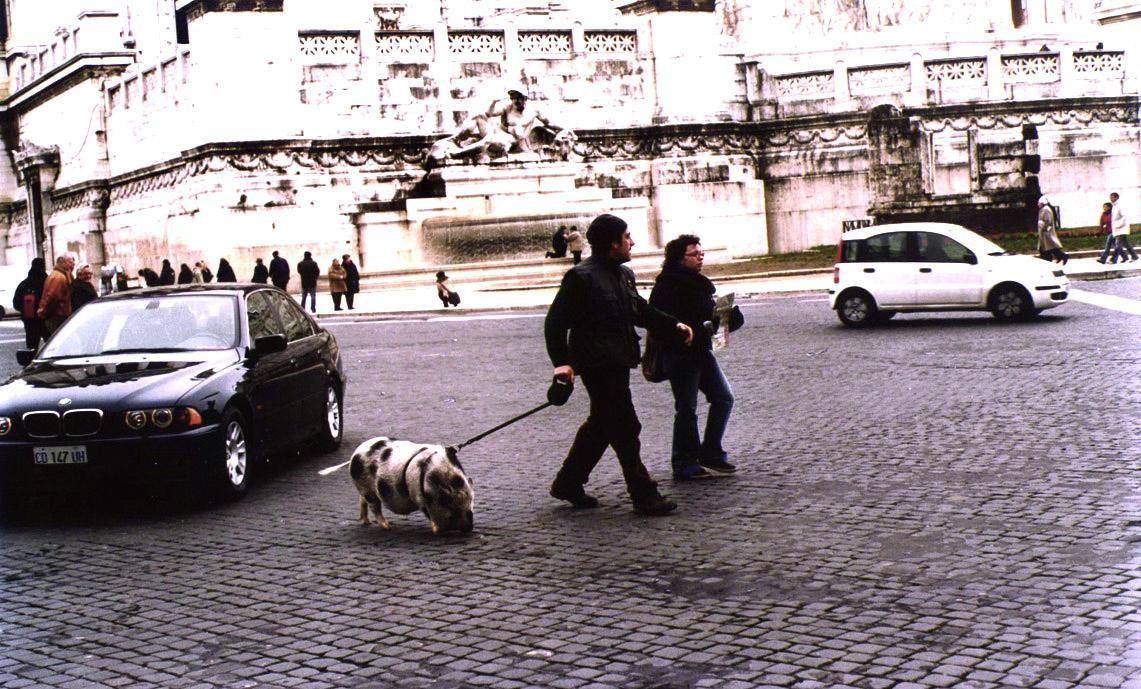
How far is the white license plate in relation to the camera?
32.3 ft

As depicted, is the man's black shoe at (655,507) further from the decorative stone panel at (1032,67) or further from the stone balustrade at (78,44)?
the stone balustrade at (78,44)

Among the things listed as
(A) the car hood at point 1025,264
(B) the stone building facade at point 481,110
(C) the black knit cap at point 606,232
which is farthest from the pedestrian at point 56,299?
(B) the stone building facade at point 481,110

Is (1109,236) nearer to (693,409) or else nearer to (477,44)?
(477,44)

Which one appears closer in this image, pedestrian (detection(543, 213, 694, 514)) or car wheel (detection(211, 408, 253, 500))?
pedestrian (detection(543, 213, 694, 514))

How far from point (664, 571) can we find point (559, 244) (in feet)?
91.1

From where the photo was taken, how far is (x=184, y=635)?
714 cm

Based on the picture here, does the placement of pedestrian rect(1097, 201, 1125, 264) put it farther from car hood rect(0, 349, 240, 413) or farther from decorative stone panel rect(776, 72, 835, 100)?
car hood rect(0, 349, 240, 413)

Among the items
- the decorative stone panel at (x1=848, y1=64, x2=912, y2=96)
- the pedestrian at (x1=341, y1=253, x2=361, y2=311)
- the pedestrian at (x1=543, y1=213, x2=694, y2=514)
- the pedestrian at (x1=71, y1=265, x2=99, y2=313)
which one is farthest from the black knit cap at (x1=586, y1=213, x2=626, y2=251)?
the decorative stone panel at (x1=848, y1=64, x2=912, y2=96)

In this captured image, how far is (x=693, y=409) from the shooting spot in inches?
419

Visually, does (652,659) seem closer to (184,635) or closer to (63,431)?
(184,635)

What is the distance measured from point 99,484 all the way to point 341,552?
1980 mm

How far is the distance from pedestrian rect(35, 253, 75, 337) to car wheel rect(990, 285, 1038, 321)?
1192 cm

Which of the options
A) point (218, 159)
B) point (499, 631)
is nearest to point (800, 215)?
point (218, 159)

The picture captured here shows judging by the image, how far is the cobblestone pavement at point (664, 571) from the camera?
21.0 feet
